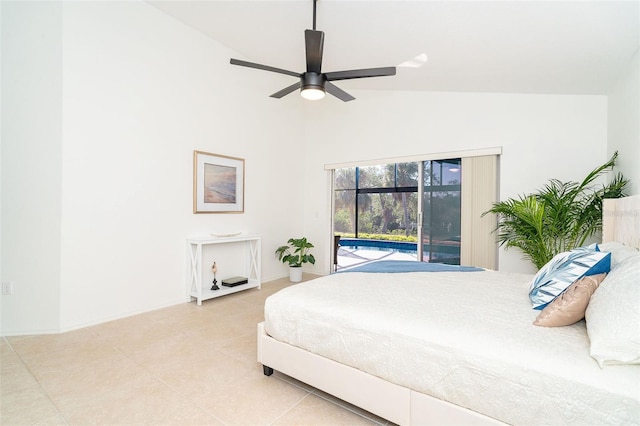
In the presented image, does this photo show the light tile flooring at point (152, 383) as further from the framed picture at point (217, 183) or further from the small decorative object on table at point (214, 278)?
the framed picture at point (217, 183)

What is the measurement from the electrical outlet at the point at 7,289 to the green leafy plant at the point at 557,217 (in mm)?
4989

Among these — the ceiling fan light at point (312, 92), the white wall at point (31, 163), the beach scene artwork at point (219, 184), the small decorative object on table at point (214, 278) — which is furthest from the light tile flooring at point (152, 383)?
the ceiling fan light at point (312, 92)

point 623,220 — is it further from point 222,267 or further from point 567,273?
point 222,267

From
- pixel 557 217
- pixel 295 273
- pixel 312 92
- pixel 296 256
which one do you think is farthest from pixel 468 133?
pixel 295 273

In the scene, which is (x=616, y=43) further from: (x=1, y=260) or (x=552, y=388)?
(x=1, y=260)

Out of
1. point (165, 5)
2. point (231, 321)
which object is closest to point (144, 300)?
point (231, 321)

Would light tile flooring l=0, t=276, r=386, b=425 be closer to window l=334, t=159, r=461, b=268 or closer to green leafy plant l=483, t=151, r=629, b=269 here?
green leafy plant l=483, t=151, r=629, b=269

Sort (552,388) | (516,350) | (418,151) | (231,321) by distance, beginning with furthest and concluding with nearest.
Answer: (418,151) < (231,321) < (516,350) < (552,388)

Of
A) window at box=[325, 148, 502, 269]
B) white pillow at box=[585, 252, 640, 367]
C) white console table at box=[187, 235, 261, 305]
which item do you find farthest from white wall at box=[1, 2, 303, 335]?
white pillow at box=[585, 252, 640, 367]

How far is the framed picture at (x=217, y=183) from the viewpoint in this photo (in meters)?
3.88

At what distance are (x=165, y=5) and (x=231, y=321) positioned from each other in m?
3.49

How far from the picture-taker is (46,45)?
2734 millimetres

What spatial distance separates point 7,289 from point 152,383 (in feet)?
6.32

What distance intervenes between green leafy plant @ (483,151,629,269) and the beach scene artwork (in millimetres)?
3437
